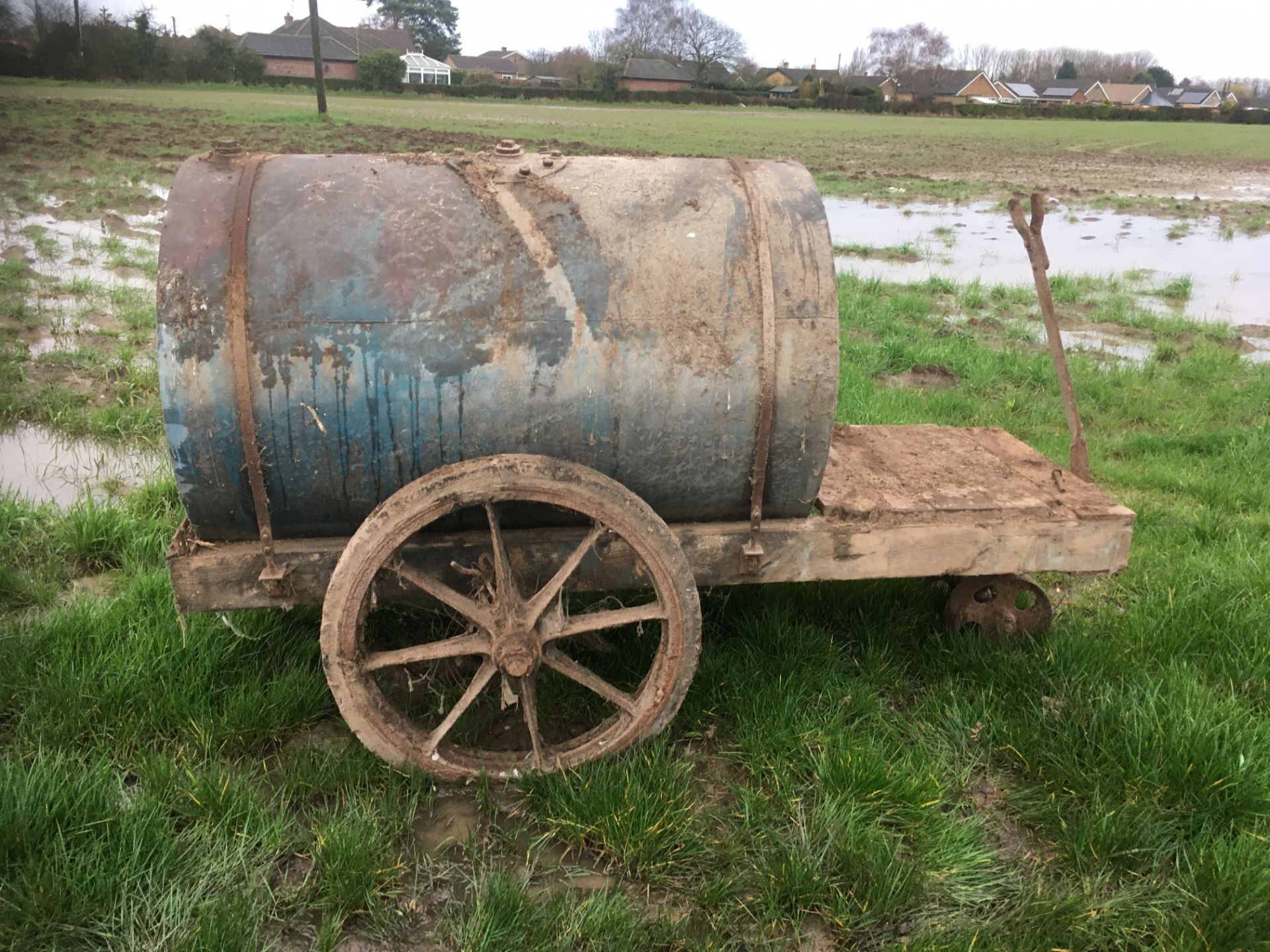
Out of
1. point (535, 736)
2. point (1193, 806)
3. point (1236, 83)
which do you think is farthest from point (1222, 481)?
point (1236, 83)

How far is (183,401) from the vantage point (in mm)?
2479

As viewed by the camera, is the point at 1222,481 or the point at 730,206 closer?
the point at 730,206

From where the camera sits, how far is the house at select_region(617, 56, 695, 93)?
6688cm

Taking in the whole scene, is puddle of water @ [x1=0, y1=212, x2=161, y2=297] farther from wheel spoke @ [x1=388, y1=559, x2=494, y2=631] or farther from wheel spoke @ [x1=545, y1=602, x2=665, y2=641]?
wheel spoke @ [x1=545, y1=602, x2=665, y2=641]

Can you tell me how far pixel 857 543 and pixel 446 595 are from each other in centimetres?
131

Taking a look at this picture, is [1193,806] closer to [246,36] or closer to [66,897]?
[66,897]

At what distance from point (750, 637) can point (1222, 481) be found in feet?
10.4

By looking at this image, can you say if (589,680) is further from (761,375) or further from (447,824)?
(761,375)

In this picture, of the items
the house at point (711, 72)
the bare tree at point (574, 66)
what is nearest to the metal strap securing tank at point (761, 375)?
the bare tree at point (574, 66)

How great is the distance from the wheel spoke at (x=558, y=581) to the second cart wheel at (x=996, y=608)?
1.60 meters

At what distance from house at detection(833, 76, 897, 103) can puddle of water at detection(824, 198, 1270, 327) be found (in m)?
46.7

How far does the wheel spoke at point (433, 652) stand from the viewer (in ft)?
8.27

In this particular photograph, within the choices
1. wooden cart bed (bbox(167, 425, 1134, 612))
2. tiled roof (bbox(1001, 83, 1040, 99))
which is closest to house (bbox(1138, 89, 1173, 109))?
tiled roof (bbox(1001, 83, 1040, 99))

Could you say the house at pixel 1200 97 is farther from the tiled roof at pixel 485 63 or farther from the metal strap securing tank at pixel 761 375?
the metal strap securing tank at pixel 761 375
